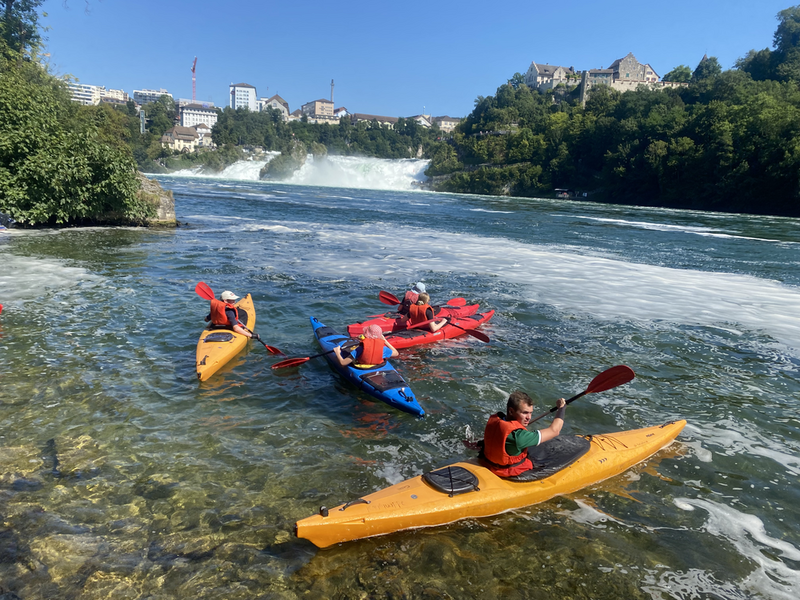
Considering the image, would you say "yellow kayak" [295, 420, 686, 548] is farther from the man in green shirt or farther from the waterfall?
the waterfall

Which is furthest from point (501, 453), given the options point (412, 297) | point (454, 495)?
point (412, 297)

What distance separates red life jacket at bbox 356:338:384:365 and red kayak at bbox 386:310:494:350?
1.50 m

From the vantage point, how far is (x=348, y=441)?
5453 millimetres

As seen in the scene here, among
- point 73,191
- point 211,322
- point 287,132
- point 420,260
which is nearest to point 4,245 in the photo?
point 73,191

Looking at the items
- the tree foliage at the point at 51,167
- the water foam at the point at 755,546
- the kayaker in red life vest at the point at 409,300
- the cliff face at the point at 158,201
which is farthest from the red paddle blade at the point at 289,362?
the cliff face at the point at 158,201

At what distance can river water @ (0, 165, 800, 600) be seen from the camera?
3605 millimetres

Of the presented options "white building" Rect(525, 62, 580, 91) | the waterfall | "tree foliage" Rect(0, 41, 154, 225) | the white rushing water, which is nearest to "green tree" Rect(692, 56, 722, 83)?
"white building" Rect(525, 62, 580, 91)

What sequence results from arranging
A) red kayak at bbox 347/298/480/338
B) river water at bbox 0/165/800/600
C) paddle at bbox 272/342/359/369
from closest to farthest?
river water at bbox 0/165/800/600, paddle at bbox 272/342/359/369, red kayak at bbox 347/298/480/338

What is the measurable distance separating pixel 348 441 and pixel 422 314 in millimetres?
3696

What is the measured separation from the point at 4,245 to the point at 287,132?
13449cm

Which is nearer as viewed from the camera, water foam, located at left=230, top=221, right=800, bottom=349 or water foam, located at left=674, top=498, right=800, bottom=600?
water foam, located at left=674, top=498, right=800, bottom=600

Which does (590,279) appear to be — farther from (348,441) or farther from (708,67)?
(708,67)

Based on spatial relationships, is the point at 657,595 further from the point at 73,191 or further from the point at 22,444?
the point at 73,191

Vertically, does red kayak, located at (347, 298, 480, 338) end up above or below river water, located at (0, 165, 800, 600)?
above
